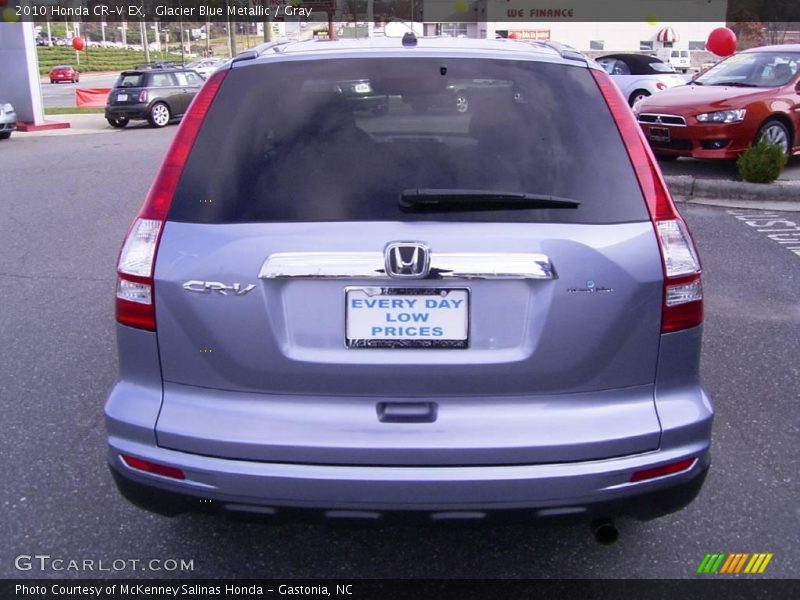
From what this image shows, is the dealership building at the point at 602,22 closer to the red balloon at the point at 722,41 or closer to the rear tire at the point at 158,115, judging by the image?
the rear tire at the point at 158,115

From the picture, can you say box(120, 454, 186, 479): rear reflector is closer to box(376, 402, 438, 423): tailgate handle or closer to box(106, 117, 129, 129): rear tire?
box(376, 402, 438, 423): tailgate handle

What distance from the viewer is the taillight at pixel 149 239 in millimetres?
2457

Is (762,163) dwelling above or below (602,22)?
below

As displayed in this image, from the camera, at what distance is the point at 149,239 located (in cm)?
248

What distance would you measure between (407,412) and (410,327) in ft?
0.80

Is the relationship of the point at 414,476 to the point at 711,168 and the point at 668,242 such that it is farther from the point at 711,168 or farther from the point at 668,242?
the point at 711,168

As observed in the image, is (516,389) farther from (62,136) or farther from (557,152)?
(62,136)

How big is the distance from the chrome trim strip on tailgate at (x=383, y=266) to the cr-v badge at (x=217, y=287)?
10cm

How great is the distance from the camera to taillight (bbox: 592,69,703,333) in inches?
96.6

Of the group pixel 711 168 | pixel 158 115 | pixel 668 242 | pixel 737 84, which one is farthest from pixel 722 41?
pixel 668 242

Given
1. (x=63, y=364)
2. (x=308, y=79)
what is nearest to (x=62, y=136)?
(x=63, y=364)

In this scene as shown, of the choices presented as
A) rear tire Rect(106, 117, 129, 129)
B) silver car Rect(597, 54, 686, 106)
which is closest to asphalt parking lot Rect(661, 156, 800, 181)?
silver car Rect(597, 54, 686, 106)

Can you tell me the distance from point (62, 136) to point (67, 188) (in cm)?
1036

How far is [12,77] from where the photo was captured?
22.5 meters
